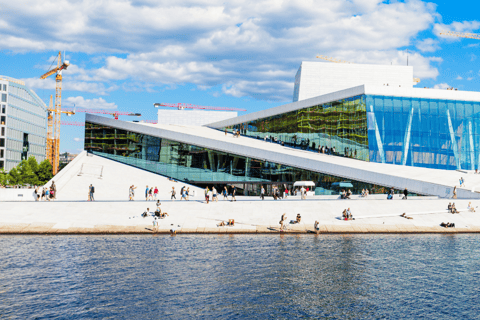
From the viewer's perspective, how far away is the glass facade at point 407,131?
46.6 meters

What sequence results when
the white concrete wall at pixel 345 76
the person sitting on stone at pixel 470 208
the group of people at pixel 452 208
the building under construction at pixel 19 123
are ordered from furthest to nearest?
1. the building under construction at pixel 19 123
2. the white concrete wall at pixel 345 76
3. the person sitting on stone at pixel 470 208
4. the group of people at pixel 452 208

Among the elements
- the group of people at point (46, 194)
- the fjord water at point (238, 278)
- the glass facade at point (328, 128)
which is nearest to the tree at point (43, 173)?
the glass facade at point (328, 128)

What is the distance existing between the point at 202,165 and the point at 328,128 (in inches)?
536

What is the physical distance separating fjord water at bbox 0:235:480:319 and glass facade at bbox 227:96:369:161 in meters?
21.9

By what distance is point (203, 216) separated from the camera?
31797 millimetres

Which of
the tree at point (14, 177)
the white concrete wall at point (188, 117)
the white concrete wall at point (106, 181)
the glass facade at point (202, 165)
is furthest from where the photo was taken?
the white concrete wall at point (188, 117)

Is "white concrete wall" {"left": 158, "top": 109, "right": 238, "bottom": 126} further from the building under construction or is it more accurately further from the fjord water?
the fjord water

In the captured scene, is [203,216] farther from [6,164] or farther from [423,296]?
[6,164]

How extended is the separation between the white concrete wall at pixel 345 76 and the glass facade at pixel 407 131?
51.9ft

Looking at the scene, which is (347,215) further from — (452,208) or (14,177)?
(14,177)

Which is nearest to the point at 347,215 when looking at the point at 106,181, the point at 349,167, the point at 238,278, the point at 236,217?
the point at 236,217

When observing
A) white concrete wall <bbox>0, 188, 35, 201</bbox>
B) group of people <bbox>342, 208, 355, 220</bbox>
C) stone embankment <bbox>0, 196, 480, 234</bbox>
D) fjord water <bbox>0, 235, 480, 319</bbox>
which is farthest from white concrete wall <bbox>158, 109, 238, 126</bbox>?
fjord water <bbox>0, 235, 480, 319</bbox>

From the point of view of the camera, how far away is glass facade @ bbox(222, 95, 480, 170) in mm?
46594

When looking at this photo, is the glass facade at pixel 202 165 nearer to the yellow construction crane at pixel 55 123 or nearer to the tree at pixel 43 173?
the tree at pixel 43 173
